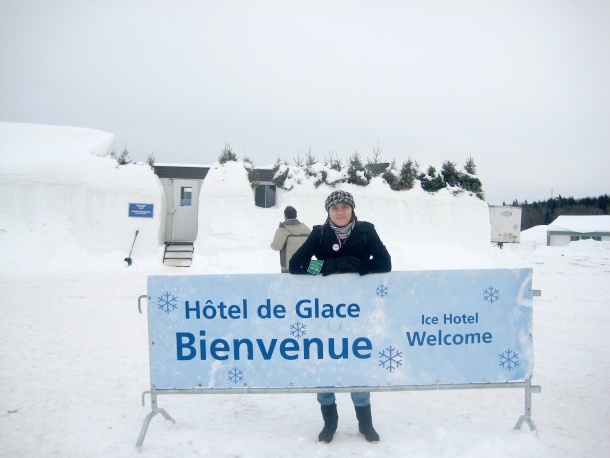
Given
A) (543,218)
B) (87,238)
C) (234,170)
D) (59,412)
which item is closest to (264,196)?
(234,170)

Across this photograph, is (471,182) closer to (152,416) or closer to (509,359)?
(509,359)

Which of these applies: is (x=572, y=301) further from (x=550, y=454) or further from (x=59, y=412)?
(x=59, y=412)

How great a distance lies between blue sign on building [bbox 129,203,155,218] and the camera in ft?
53.9

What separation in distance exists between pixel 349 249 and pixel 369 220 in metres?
14.3

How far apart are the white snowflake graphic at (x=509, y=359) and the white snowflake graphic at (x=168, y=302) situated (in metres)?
→ 2.79

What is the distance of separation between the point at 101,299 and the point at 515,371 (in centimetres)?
845

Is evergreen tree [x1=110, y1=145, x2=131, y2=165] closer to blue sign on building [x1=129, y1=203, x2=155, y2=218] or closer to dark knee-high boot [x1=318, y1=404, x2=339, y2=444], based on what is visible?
blue sign on building [x1=129, y1=203, x2=155, y2=218]

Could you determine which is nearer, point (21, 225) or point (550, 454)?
point (550, 454)

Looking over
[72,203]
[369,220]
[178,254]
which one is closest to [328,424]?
[178,254]

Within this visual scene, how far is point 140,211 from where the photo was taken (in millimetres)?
16469

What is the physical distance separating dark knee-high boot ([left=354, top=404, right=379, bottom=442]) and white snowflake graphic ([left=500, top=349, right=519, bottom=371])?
121 cm

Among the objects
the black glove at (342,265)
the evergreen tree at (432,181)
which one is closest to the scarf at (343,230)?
the black glove at (342,265)

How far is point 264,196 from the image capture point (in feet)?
61.9

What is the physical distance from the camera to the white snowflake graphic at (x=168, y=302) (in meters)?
→ 3.40
